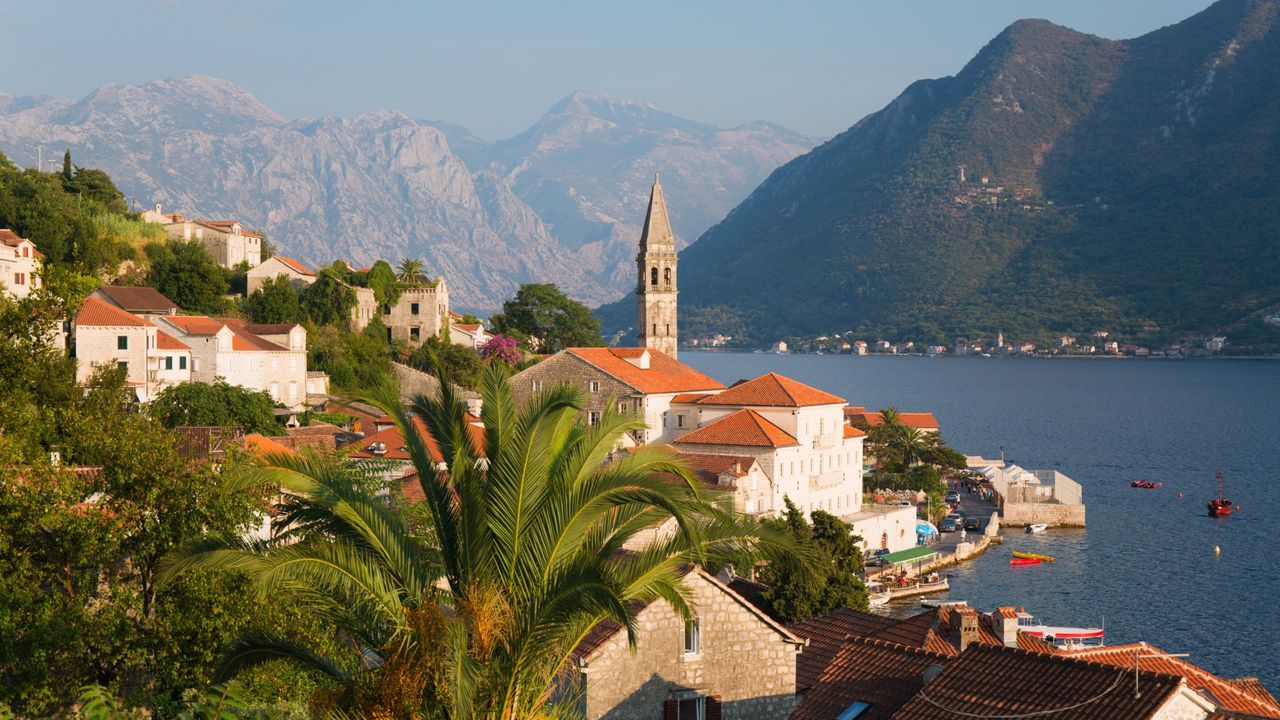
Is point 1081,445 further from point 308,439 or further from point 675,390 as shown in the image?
point 308,439

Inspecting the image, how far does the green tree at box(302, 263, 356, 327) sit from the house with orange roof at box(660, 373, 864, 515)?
61.9ft

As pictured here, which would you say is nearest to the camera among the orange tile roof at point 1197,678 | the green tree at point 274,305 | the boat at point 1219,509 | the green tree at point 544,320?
the orange tile roof at point 1197,678

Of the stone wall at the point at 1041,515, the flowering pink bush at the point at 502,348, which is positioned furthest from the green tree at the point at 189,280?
the stone wall at the point at 1041,515

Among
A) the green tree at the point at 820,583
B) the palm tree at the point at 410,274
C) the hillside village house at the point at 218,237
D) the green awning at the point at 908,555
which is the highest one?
the hillside village house at the point at 218,237

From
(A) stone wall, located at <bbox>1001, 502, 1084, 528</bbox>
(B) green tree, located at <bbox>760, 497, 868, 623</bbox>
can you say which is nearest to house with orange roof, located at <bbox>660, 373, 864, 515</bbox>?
(B) green tree, located at <bbox>760, 497, 868, 623</bbox>

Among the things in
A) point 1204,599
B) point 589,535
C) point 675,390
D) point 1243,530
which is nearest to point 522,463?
point 589,535

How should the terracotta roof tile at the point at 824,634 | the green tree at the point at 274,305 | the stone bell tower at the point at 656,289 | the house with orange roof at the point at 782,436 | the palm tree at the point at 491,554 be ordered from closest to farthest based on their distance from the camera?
1. the palm tree at the point at 491,554
2. the terracotta roof tile at the point at 824,634
3. the house with orange roof at the point at 782,436
4. the green tree at the point at 274,305
5. the stone bell tower at the point at 656,289

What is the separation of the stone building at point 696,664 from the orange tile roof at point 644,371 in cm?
4850

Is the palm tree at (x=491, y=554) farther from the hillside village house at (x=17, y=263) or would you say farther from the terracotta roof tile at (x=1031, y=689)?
the hillside village house at (x=17, y=263)

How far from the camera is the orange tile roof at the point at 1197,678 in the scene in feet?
62.8

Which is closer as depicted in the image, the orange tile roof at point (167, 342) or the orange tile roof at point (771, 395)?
the orange tile roof at point (167, 342)

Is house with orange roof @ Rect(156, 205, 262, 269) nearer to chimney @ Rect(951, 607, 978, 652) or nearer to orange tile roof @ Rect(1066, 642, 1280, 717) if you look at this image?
orange tile roof @ Rect(1066, 642, 1280, 717)

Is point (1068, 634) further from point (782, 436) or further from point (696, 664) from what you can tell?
point (696, 664)

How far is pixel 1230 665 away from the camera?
45.2 metres
